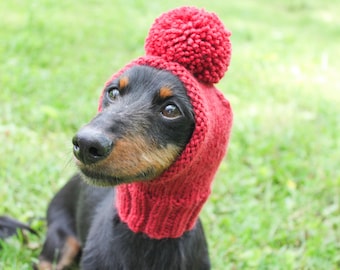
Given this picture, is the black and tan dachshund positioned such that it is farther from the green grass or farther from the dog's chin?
the green grass

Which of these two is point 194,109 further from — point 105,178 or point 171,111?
point 105,178

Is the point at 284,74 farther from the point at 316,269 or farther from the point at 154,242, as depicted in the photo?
the point at 154,242

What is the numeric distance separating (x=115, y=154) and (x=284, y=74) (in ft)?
16.6

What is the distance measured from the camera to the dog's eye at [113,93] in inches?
84.2

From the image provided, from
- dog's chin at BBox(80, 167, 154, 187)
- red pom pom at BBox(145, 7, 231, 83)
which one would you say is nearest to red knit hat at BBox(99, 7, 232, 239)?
red pom pom at BBox(145, 7, 231, 83)

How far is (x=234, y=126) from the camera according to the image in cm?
491

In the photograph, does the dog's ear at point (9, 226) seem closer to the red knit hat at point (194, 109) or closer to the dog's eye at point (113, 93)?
the red knit hat at point (194, 109)

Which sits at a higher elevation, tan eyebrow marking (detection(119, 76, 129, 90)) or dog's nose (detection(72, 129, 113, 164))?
tan eyebrow marking (detection(119, 76, 129, 90))

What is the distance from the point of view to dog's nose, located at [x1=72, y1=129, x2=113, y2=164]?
5.80 ft

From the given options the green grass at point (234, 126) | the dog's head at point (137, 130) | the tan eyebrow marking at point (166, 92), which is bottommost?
the green grass at point (234, 126)

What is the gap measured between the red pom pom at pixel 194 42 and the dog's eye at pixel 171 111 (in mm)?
192

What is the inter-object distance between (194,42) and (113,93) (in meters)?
0.41

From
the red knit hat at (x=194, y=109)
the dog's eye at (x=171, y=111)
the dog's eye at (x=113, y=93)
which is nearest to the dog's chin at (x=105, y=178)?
the red knit hat at (x=194, y=109)

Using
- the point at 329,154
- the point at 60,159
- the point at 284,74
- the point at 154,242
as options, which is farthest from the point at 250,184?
the point at 284,74
